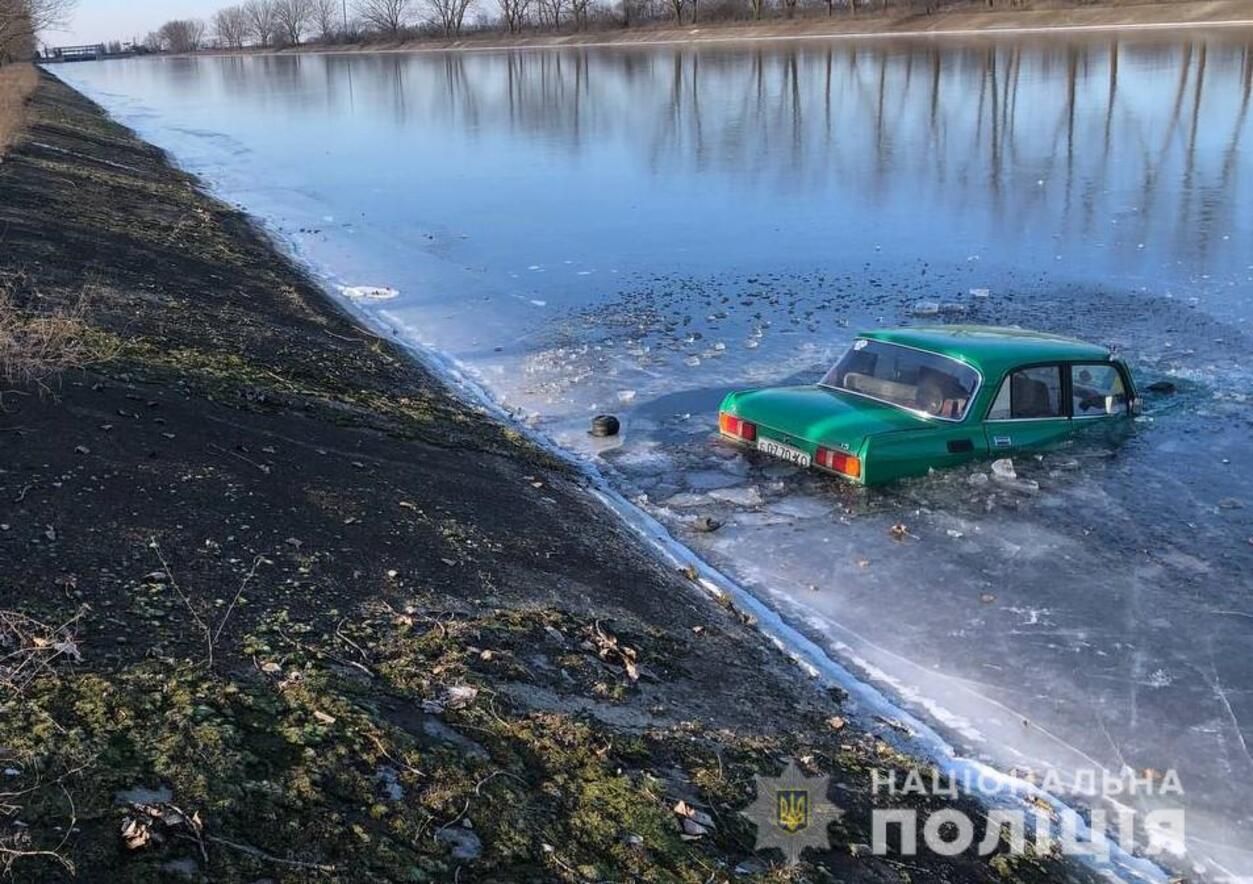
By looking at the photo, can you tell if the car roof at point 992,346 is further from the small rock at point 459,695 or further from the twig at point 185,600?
the twig at point 185,600

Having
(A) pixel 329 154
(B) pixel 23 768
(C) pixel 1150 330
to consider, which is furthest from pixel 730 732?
(A) pixel 329 154

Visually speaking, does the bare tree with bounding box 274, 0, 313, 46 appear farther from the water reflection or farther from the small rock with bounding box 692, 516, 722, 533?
the small rock with bounding box 692, 516, 722, 533

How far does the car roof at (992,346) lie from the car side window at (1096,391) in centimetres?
13

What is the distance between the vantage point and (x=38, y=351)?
7.97m

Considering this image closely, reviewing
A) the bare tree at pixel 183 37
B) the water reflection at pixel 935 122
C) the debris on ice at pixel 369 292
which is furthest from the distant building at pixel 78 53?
the debris on ice at pixel 369 292

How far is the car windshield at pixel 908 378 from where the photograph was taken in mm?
9656

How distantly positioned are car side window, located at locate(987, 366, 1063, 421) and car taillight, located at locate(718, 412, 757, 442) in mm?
2106

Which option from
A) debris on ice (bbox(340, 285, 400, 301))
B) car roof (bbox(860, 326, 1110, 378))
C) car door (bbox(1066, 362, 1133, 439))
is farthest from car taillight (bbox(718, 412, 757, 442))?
debris on ice (bbox(340, 285, 400, 301))

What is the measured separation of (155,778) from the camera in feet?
12.7

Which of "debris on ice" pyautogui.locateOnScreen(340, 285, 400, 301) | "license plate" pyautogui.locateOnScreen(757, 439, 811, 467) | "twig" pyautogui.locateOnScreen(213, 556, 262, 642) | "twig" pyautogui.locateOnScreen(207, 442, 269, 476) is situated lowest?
"license plate" pyautogui.locateOnScreen(757, 439, 811, 467)

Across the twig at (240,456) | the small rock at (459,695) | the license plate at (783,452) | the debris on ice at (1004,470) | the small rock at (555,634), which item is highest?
the twig at (240,456)

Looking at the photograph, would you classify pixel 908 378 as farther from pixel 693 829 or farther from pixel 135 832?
pixel 135 832

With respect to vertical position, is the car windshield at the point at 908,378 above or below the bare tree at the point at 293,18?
below

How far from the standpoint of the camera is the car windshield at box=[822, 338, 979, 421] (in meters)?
9.66
